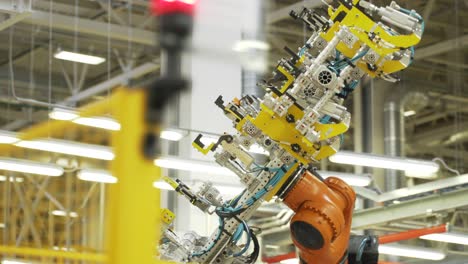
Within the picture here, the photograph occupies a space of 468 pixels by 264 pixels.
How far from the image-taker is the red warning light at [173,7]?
2273mm

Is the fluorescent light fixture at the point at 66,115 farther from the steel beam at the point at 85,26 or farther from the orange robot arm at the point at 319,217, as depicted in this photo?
the steel beam at the point at 85,26

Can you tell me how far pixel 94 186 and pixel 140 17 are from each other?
41.8 ft

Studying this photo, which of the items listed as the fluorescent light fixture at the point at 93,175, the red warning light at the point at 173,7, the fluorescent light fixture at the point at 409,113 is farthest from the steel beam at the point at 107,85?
the red warning light at the point at 173,7

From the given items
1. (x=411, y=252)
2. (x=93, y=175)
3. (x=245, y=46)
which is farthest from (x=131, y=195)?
(x=411, y=252)

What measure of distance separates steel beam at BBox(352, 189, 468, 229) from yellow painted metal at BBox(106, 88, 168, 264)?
13105mm

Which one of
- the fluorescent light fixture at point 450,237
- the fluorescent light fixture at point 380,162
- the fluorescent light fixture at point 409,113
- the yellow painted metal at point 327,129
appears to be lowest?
the yellow painted metal at point 327,129

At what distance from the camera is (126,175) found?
9.07 feet

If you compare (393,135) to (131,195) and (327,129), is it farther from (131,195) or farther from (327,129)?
(131,195)

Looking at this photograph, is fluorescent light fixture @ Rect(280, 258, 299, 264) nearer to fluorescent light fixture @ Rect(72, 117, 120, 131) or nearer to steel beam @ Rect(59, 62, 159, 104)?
steel beam @ Rect(59, 62, 159, 104)

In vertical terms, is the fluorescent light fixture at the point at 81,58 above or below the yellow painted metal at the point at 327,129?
above

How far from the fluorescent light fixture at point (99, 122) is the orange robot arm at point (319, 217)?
Result: 6.27 meters

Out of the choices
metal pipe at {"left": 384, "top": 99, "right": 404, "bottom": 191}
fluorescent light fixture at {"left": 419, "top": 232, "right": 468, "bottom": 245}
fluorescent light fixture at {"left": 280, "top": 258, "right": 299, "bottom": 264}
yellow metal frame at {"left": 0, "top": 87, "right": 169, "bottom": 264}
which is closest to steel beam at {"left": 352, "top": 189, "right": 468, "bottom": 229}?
fluorescent light fixture at {"left": 419, "top": 232, "right": 468, "bottom": 245}

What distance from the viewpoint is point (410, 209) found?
16.5m

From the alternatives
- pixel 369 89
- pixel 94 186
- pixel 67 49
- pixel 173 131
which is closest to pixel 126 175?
pixel 94 186
